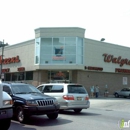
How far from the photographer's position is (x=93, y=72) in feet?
107

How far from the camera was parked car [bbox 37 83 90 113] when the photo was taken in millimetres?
12477

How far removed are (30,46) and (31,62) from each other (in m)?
2.41

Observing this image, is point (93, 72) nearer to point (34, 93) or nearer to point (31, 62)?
point (31, 62)

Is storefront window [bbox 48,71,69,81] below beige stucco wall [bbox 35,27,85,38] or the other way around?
below

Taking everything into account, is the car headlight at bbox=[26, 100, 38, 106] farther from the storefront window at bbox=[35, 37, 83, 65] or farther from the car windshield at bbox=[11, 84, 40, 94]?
the storefront window at bbox=[35, 37, 83, 65]

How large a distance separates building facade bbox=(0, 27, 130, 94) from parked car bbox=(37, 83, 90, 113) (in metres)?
16.5

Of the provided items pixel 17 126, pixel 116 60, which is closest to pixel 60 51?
pixel 116 60

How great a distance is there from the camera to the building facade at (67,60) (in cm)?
3002

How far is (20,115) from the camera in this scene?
969 cm

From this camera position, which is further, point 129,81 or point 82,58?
point 129,81

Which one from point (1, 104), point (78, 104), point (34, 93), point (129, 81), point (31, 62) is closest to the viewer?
point (1, 104)

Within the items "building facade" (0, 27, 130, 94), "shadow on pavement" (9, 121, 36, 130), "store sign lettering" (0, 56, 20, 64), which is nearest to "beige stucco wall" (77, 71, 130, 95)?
"building facade" (0, 27, 130, 94)

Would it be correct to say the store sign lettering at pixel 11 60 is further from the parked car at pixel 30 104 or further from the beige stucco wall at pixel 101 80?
the parked car at pixel 30 104

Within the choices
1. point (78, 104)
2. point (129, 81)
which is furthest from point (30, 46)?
point (78, 104)
